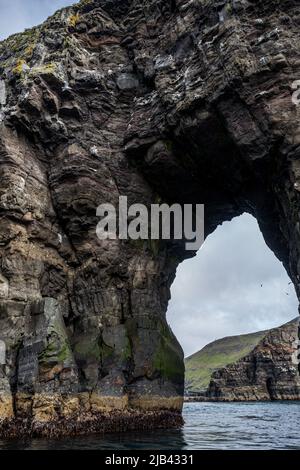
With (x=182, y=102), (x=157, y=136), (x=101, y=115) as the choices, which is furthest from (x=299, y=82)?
(x=101, y=115)

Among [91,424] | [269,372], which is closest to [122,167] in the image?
[91,424]

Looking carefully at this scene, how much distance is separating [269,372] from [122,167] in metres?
108

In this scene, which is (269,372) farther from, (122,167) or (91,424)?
(91,424)

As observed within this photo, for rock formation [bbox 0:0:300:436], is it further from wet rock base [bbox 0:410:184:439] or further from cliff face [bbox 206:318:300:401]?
cliff face [bbox 206:318:300:401]

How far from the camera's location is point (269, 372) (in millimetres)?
128250

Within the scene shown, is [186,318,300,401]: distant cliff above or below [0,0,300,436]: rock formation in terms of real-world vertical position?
below

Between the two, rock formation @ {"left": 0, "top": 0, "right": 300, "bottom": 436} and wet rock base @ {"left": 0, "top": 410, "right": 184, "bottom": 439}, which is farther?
rock formation @ {"left": 0, "top": 0, "right": 300, "bottom": 436}

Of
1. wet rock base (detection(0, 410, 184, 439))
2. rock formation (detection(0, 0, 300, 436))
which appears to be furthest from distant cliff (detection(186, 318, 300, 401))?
wet rock base (detection(0, 410, 184, 439))

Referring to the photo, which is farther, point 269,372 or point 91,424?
point 269,372

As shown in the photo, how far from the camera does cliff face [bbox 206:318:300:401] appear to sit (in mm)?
123938

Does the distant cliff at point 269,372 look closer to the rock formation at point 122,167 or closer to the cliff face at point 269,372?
the cliff face at point 269,372

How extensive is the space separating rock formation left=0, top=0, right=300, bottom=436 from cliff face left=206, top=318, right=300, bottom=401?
92.4 meters

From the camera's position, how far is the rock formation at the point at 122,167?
29.9m

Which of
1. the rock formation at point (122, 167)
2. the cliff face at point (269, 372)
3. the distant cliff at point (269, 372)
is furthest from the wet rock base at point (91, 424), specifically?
the distant cliff at point (269, 372)
